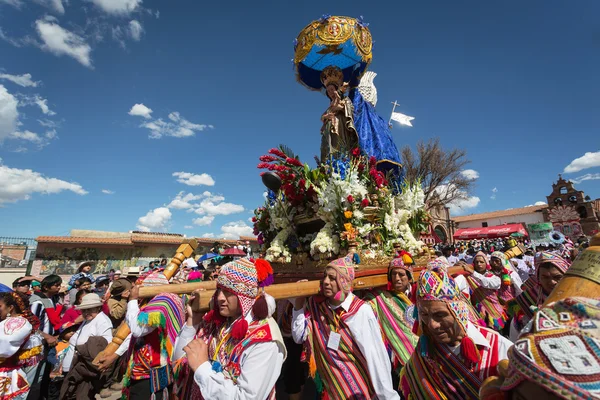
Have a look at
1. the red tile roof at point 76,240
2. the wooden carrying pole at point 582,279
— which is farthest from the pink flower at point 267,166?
the red tile roof at point 76,240

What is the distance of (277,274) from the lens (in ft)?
17.3

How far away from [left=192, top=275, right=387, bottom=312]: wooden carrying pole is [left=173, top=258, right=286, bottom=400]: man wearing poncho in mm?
114

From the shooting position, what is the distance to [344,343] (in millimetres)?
2658

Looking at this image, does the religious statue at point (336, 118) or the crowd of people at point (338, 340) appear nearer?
the crowd of people at point (338, 340)

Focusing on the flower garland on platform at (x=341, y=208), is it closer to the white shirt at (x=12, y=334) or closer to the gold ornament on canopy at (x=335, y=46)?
the gold ornament on canopy at (x=335, y=46)

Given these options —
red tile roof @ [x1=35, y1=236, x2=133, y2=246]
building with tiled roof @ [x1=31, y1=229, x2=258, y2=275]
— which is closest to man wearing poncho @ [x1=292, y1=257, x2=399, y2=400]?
building with tiled roof @ [x1=31, y1=229, x2=258, y2=275]

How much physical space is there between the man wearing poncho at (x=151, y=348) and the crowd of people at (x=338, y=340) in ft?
0.04

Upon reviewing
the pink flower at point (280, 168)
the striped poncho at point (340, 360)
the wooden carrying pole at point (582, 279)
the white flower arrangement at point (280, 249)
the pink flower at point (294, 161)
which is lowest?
the striped poncho at point (340, 360)

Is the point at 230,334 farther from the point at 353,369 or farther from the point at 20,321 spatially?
the point at 20,321

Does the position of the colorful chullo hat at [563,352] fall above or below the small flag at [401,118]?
below

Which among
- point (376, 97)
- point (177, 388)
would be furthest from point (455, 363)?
point (376, 97)

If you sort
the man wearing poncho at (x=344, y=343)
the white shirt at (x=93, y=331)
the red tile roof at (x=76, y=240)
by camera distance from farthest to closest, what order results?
the red tile roof at (x=76, y=240) < the white shirt at (x=93, y=331) < the man wearing poncho at (x=344, y=343)

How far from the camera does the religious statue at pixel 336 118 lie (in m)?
6.77

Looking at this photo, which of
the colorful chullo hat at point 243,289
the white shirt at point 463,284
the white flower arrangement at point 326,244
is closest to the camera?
the colorful chullo hat at point 243,289
